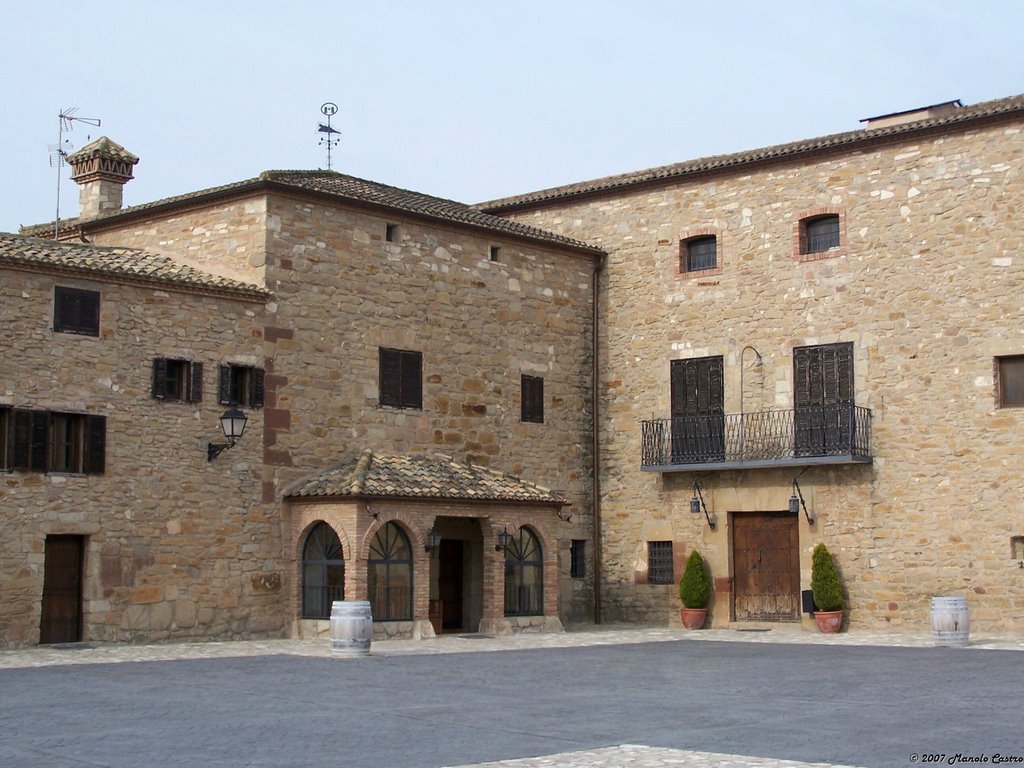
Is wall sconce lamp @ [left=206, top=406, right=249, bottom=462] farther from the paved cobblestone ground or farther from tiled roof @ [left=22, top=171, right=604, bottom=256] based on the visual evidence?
tiled roof @ [left=22, top=171, right=604, bottom=256]

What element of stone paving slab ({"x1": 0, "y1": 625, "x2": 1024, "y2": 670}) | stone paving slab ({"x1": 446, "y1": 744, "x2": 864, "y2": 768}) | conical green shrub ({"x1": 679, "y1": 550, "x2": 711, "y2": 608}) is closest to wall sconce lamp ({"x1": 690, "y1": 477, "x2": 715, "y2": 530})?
conical green shrub ({"x1": 679, "y1": 550, "x2": 711, "y2": 608})

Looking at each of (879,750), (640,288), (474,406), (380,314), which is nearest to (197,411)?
(380,314)

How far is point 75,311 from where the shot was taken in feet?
74.3

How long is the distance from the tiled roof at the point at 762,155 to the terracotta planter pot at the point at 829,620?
27.9 feet

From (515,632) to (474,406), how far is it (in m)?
4.41

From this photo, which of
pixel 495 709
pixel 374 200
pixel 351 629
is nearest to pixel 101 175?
pixel 374 200

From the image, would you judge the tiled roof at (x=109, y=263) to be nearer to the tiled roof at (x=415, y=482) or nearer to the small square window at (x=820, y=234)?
the tiled roof at (x=415, y=482)

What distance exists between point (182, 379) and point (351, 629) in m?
5.56

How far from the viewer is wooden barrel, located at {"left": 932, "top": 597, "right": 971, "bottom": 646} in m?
22.6

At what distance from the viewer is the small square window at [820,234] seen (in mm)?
27688

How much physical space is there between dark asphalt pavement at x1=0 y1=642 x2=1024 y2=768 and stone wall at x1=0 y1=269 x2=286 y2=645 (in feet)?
12.1

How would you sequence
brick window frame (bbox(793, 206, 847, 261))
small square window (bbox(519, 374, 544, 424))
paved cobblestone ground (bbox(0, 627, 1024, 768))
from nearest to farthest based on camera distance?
paved cobblestone ground (bbox(0, 627, 1024, 768)) < brick window frame (bbox(793, 206, 847, 261)) < small square window (bbox(519, 374, 544, 424))

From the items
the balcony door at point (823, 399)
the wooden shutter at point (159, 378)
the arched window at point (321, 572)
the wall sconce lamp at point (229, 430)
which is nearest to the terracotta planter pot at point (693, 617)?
the balcony door at point (823, 399)

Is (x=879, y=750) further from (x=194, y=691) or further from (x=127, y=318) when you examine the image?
(x=127, y=318)
